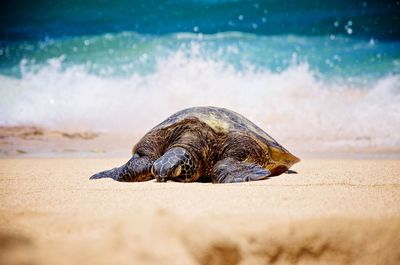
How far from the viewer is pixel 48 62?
13.1m

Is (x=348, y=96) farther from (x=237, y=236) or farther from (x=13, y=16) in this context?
(x=13, y=16)

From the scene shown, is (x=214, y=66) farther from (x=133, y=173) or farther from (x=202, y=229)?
(x=202, y=229)

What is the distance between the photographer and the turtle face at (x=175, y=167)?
3303mm

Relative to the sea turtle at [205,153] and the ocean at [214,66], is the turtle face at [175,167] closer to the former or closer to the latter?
the sea turtle at [205,153]

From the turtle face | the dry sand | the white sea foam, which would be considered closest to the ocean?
the white sea foam

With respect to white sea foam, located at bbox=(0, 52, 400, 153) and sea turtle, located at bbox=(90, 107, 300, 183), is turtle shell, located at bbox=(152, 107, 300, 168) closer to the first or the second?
sea turtle, located at bbox=(90, 107, 300, 183)

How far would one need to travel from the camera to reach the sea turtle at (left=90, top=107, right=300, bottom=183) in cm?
339

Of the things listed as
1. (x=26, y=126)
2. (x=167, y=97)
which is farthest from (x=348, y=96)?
(x=26, y=126)

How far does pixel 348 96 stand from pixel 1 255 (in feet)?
35.0

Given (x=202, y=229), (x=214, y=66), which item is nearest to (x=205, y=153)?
(x=202, y=229)

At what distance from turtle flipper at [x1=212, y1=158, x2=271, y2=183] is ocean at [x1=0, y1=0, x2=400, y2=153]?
167 inches

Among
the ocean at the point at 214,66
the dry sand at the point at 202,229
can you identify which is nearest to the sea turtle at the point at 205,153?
the dry sand at the point at 202,229

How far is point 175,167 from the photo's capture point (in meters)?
3.32

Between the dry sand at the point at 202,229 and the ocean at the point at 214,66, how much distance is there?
18.3 feet
